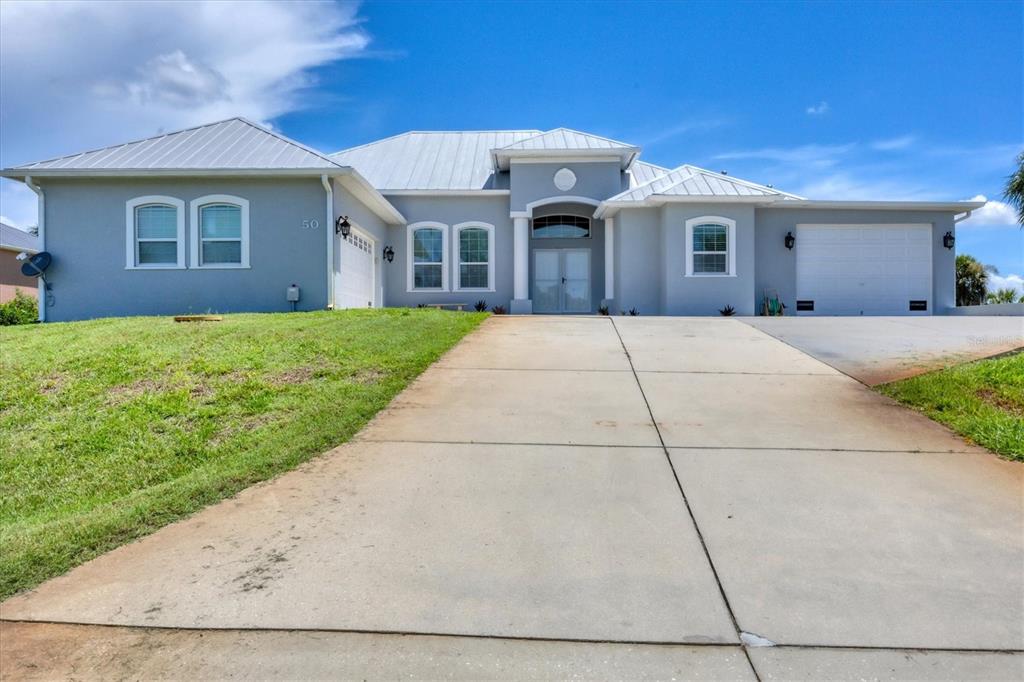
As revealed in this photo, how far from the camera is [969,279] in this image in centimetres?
2759

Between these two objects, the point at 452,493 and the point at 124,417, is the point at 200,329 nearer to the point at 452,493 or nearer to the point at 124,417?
the point at 124,417

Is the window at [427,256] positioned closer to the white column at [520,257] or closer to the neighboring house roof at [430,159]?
the neighboring house roof at [430,159]

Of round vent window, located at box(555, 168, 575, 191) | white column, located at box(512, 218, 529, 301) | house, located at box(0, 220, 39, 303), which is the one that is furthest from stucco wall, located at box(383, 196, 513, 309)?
house, located at box(0, 220, 39, 303)

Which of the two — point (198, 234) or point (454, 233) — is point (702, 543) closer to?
point (198, 234)

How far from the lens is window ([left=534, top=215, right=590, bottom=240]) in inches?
773

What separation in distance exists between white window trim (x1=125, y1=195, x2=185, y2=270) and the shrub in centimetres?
698

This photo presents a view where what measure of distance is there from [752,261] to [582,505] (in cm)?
1411

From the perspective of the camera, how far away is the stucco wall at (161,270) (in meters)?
14.0

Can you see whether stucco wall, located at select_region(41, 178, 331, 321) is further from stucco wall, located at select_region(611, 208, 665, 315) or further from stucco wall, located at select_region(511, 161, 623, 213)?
stucco wall, located at select_region(611, 208, 665, 315)

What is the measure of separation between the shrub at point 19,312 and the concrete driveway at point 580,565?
736 inches

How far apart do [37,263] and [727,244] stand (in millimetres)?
16053

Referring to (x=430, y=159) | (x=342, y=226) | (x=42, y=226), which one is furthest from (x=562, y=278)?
(x=42, y=226)

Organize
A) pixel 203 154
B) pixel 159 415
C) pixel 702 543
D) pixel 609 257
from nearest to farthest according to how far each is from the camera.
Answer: pixel 702 543
pixel 159 415
pixel 203 154
pixel 609 257

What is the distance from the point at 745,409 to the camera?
21.0ft
